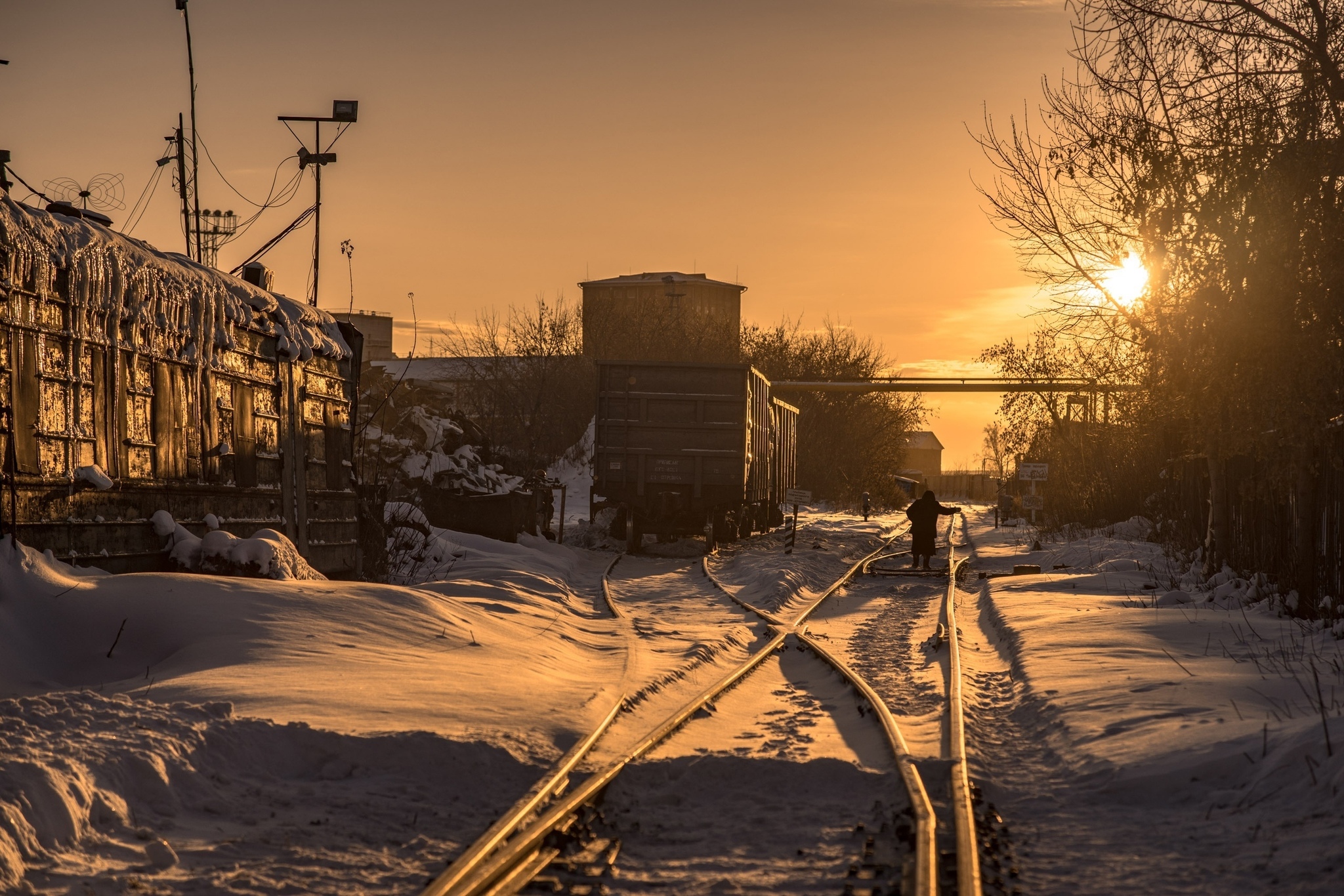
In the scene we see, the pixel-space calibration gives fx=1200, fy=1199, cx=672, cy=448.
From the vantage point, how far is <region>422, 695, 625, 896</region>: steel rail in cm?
462

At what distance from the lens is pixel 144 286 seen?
11.3 m

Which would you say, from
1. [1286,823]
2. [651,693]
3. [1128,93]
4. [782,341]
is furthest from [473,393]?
[1286,823]

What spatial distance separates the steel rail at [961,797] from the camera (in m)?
4.77

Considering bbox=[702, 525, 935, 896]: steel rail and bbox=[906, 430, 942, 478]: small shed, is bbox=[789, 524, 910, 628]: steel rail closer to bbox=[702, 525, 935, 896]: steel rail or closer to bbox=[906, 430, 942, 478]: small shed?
bbox=[702, 525, 935, 896]: steel rail

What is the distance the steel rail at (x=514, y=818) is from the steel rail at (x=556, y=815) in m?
0.04

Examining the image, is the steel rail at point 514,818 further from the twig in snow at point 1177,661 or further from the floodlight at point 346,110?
the floodlight at point 346,110

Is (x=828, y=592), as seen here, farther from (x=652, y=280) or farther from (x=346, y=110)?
(x=652, y=280)

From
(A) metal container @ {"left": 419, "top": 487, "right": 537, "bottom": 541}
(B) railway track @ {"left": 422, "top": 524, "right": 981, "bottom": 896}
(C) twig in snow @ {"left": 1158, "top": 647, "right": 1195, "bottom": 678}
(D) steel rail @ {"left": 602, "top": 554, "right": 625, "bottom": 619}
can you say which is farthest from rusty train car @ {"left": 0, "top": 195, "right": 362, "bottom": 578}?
(C) twig in snow @ {"left": 1158, "top": 647, "right": 1195, "bottom": 678}

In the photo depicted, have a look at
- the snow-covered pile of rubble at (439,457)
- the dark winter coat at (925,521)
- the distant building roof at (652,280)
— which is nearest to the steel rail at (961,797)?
the dark winter coat at (925,521)

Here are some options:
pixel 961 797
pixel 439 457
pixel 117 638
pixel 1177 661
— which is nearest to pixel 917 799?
pixel 961 797

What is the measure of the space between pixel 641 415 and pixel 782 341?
4840 centimetres

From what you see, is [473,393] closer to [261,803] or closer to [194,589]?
[194,589]

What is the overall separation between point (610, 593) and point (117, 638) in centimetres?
828

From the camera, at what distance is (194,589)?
32.8ft
